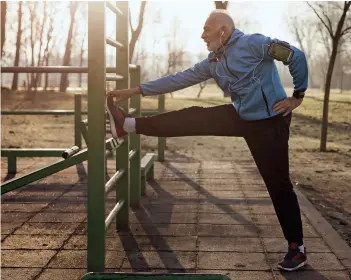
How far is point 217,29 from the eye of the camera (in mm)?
3496

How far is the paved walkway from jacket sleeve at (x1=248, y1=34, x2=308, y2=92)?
1.18 metres

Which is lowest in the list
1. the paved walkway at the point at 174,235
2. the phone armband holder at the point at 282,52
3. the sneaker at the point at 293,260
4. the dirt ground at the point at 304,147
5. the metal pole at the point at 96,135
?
the dirt ground at the point at 304,147

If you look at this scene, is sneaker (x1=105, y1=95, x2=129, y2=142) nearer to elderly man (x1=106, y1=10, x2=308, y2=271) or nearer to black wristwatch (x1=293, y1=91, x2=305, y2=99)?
elderly man (x1=106, y1=10, x2=308, y2=271)

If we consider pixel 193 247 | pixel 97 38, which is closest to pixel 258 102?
pixel 97 38

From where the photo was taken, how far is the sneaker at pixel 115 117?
3.49 m

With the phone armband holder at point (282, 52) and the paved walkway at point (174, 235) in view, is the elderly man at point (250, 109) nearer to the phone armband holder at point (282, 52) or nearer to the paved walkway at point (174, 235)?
the phone armband holder at point (282, 52)

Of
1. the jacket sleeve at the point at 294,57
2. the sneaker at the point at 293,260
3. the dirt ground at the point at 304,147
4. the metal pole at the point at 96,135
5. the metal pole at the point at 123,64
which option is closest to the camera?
the metal pole at the point at 96,135

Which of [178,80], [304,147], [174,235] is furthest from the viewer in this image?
[304,147]

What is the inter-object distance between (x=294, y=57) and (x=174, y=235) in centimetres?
181

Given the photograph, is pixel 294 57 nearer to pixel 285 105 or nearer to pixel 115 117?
pixel 285 105

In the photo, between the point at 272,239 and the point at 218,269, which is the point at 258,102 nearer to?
the point at 218,269

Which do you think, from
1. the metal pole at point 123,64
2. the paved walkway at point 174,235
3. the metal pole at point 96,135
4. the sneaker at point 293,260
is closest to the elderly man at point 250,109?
the sneaker at point 293,260

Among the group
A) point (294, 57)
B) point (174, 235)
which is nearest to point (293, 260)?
point (174, 235)

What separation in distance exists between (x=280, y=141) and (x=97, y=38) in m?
1.27
